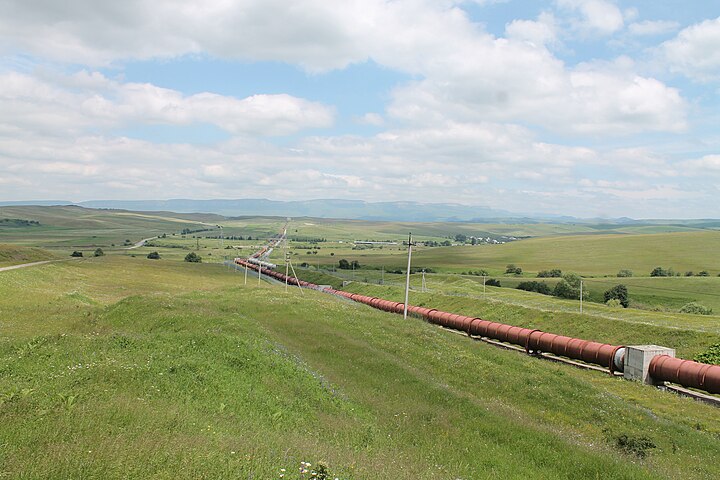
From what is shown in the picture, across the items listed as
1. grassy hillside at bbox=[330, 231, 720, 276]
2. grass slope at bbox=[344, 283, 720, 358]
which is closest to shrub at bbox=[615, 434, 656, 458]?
grass slope at bbox=[344, 283, 720, 358]

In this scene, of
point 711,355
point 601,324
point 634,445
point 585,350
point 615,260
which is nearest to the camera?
point 634,445

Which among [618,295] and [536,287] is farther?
[536,287]

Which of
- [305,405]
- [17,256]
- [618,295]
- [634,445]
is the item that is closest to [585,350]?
[634,445]

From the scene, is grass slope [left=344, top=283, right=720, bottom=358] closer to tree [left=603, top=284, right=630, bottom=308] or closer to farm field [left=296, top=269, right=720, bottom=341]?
farm field [left=296, top=269, right=720, bottom=341]

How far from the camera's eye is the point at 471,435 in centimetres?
2100

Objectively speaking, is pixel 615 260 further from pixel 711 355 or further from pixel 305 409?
pixel 305 409

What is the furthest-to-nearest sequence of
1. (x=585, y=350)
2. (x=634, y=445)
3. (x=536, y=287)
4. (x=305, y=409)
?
1. (x=536, y=287)
2. (x=585, y=350)
3. (x=634, y=445)
4. (x=305, y=409)

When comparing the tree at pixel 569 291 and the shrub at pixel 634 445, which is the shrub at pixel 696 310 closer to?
the tree at pixel 569 291

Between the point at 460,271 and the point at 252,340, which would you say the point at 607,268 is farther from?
the point at 252,340

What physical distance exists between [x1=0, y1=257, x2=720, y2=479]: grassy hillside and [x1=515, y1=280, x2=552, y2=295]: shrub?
248 ft

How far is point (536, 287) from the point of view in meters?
117

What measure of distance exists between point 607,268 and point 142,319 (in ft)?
480

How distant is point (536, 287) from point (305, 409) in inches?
4097

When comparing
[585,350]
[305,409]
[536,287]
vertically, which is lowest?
[536,287]
